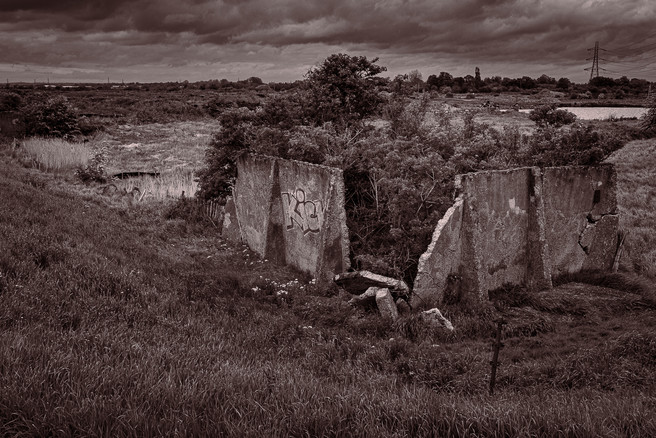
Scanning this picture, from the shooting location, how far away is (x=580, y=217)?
10883mm

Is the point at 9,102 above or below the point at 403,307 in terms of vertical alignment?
above

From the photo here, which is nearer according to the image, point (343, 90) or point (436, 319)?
point (436, 319)

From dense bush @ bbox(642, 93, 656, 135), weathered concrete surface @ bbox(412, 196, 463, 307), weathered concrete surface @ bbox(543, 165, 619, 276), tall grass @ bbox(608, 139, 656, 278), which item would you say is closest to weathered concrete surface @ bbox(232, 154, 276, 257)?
weathered concrete surface @ bbox(412, 196, 463, 307)

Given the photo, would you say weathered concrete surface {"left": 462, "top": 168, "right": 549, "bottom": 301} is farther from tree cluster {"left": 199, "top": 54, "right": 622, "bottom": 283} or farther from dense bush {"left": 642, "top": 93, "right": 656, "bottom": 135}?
dense bush {"left": 642, "top": 93, "right": 656, "bottom": 135}

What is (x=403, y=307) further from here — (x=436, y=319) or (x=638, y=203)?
(x=638, y=203)

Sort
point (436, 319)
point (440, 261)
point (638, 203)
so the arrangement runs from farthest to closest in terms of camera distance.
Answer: point (638, 203) < point (440, 261) < point (436, 319)

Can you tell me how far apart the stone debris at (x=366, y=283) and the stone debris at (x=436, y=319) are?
0.82 metres

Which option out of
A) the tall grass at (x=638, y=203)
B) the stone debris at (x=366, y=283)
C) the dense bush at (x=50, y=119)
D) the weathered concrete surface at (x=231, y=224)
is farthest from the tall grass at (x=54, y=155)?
the tall grass at (x=638, y=203)

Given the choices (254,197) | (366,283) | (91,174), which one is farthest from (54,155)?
(366,283)

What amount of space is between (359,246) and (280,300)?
244 cm

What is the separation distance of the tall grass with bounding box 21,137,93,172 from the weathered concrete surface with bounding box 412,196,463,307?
56.8 ft

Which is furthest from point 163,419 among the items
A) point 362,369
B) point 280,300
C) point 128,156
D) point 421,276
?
point 128,156

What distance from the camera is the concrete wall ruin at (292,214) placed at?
9.66m

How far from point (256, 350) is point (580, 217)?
799 centimetres
